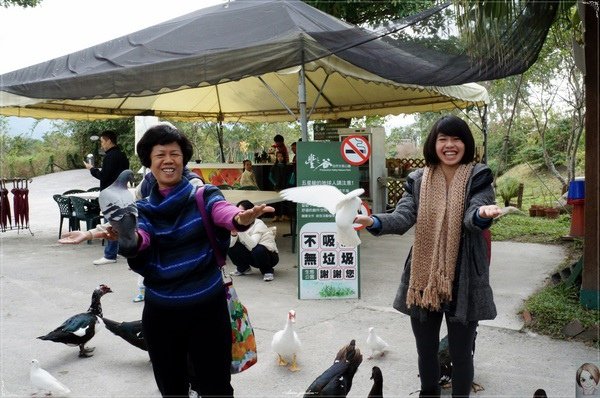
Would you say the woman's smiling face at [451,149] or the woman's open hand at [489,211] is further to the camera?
the woman's smiling face at [451,149]

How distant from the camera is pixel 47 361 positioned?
426cm

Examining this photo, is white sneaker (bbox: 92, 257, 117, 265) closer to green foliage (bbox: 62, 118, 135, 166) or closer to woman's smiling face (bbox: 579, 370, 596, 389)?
woman's smiling face (bbox: 579, 370, 596, 389)

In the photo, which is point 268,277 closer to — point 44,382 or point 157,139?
point 44,382

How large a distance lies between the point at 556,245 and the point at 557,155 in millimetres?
10128

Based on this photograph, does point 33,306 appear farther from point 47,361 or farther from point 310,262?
point 310,262

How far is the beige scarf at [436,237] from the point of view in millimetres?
2543

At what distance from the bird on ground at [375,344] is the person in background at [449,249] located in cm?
141

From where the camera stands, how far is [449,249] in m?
2.55

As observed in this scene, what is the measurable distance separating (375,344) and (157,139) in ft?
8.24

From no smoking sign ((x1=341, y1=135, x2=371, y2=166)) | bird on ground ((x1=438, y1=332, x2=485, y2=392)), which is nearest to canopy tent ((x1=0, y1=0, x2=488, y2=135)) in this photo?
no smoking sign ((x1=341, y1=135, x2=371, y2=166))

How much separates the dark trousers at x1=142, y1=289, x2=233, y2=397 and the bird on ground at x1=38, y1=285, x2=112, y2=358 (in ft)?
6.95

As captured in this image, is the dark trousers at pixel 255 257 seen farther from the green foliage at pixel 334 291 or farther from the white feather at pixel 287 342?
the white feather at pixel 287 342

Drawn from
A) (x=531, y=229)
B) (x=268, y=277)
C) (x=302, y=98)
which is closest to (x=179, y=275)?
(x=302, y=98)

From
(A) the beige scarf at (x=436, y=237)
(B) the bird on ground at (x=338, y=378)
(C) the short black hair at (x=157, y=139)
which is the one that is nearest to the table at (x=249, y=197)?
(B) the bird on ground at (x=338, y=378)
